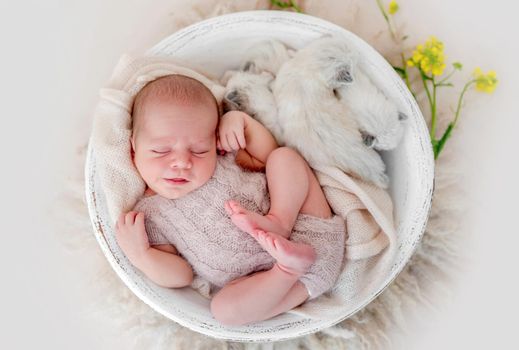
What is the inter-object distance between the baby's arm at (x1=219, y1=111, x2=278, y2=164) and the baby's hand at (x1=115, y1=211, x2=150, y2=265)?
23 centimetres

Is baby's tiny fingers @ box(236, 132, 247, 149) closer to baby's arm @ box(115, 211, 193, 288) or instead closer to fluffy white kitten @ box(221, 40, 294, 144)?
fluffy white kitten @ box(221, 40, 294, 144)

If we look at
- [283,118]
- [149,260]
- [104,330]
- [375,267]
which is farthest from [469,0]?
[104,330]

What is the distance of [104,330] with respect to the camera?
4.45 ft

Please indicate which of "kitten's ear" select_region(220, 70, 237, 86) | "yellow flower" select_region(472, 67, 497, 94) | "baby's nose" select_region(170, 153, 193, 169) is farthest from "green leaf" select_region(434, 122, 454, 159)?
"baby's nose" select_region(170, 153, 193, 169)

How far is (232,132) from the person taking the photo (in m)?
1.16

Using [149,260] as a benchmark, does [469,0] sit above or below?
above

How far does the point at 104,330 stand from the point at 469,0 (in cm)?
126

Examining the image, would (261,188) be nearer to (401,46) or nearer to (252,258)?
(252,258)

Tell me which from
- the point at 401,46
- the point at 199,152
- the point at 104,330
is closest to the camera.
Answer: the point at 199,152

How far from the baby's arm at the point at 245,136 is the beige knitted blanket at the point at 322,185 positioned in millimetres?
129

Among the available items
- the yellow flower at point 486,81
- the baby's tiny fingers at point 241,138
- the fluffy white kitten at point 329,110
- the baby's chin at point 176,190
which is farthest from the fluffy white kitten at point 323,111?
the yellow flower at point 486,81

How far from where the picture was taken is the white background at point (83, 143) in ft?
4.49

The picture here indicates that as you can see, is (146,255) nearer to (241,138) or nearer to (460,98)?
(241,138)

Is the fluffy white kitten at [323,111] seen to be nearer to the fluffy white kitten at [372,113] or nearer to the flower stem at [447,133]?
the fluffy white kitten at [372,113]
